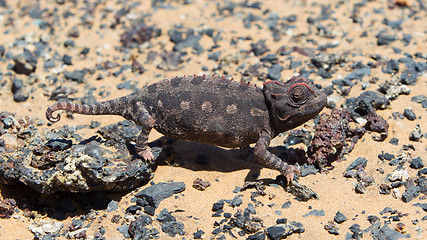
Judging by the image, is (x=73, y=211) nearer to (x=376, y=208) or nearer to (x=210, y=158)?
(x=210, y=158)

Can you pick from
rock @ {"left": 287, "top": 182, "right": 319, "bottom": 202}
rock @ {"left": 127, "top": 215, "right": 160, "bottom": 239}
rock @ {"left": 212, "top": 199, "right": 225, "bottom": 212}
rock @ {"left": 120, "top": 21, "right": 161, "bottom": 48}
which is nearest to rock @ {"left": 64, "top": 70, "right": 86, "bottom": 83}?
rock @ {"left": 120, "top": 21, "right": 161, "bottom": 48}

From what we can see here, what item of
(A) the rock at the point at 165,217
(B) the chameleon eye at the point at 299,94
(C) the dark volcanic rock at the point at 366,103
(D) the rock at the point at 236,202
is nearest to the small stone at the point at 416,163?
(C) the dark volcanic rock at the point at 366,103

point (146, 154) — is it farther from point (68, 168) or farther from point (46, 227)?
point (46, 227)

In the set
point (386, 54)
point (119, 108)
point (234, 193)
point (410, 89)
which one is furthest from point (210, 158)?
point (386, 54)

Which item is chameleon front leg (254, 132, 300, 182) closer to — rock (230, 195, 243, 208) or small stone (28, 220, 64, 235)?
rock (230, 195, 243, 208)

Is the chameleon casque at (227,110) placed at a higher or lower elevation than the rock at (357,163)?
higher

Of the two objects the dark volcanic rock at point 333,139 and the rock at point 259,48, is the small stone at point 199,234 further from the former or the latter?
the rock at point 259,48

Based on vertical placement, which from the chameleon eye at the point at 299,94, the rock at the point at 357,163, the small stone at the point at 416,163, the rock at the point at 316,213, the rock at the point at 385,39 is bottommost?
the rock at the point at 316,213
